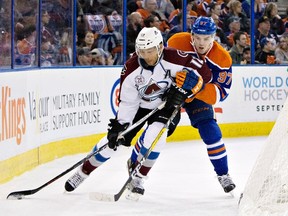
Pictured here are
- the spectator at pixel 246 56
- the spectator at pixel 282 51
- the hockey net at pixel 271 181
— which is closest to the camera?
the hockey net at pixel 271 181

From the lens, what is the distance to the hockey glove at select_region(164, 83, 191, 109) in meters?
5.17

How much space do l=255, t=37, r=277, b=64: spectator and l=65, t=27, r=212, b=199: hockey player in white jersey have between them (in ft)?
16.1

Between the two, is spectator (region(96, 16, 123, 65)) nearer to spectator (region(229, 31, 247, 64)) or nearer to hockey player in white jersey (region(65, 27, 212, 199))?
spectator (region(229, 31, 247, 64))

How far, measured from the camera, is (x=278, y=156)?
13.1 ft

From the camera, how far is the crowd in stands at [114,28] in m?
6.92

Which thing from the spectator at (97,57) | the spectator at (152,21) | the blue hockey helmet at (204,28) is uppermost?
the blue hockey helmet at (204,28)

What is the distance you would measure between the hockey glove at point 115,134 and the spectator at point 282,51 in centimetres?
529

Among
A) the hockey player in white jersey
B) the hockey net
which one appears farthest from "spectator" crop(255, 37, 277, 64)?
the hockey net

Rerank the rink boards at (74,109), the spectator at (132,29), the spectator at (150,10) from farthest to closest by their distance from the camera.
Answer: the spectator at (150,10)
the spectator at (132,29)
the rink boards at (74,109)

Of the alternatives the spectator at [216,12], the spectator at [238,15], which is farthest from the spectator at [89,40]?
the spectator at [238,15]

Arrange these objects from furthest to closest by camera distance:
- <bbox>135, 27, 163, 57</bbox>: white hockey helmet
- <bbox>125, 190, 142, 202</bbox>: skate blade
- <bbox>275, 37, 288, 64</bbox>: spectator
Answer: <bbox>275, 37, 288, 64</bbox>: spectator < <bbox>125, 190, 142, 202</bbox>: skate blade < <bbox>135, 27, 163, 57</bbox>: white hockey helmet

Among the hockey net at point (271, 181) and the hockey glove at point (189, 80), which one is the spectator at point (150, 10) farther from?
the hockey net at point (271, 181)

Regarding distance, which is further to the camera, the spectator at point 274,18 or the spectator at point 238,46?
the spectator at point 274,18

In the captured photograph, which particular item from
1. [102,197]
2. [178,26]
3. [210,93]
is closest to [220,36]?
[178,26]
